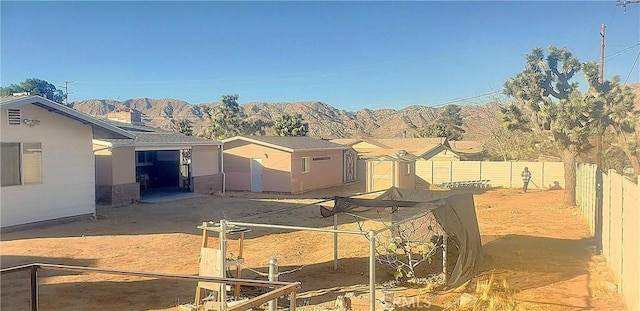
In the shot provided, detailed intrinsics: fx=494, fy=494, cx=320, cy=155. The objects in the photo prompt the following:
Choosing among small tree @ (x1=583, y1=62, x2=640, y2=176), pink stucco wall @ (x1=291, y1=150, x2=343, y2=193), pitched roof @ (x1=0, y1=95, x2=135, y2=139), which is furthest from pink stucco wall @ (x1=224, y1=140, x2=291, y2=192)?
small tree @ (x1=583, y1=62, x2=640, y2=176)

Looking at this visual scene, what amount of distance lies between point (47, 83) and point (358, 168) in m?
51.6

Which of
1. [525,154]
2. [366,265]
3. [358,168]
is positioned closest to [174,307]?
[366,265]

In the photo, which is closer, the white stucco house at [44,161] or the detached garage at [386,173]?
the white stucco house at [44,161]

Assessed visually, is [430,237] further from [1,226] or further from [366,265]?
[1,226]

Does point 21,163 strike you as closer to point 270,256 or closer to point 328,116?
point 270,256

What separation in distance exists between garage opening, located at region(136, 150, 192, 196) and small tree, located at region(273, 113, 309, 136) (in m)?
19.0

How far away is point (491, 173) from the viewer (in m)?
30.1

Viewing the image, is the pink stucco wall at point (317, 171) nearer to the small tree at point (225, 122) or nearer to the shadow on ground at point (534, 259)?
the shadow on ground at point (534, 259)

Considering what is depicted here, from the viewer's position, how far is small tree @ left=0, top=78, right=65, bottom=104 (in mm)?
56156

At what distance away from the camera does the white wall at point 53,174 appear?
14.4 metres

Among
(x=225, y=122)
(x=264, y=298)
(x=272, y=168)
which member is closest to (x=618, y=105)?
(x=272, y=168)

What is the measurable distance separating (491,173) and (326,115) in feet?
320

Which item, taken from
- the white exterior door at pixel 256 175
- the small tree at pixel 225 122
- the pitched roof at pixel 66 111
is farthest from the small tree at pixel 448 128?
the pitched roof at pixel 66 111

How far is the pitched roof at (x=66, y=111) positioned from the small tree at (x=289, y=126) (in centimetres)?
2915
